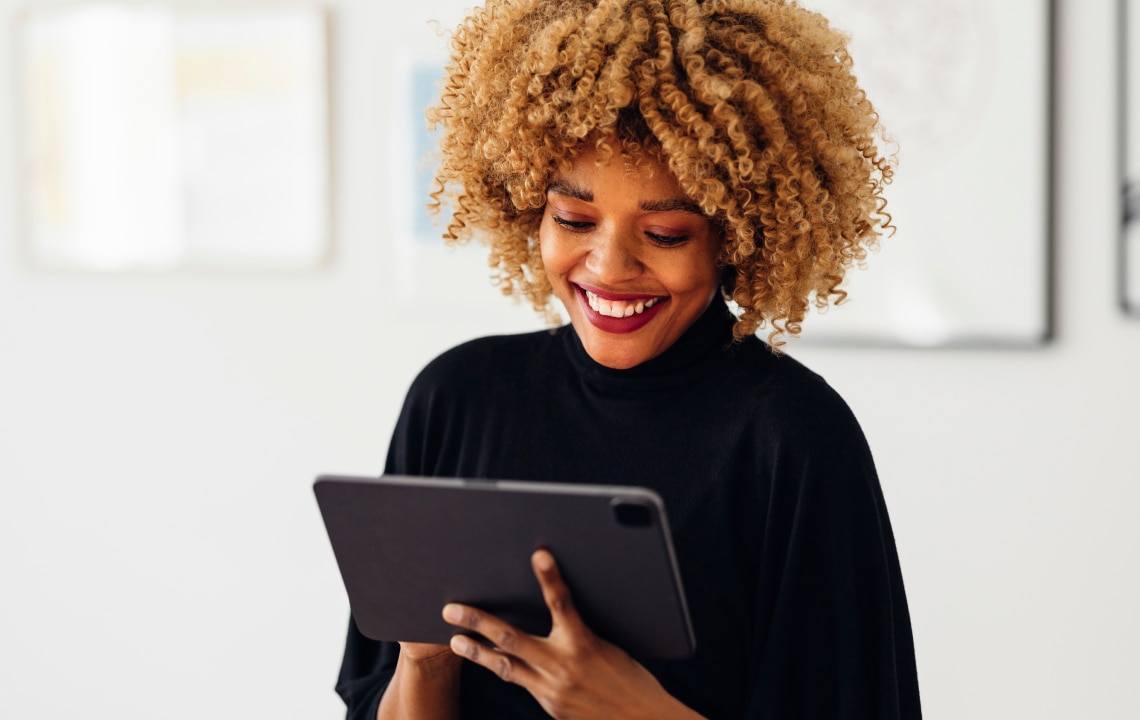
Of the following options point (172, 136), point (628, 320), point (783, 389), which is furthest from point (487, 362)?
point (172, 136)

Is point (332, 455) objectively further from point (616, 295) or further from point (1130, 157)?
Result: point (1130, 157)

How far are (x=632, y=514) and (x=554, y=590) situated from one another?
4.3 inches

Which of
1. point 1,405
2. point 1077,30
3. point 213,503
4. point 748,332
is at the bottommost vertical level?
point 213,503

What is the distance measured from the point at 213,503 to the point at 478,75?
5.32ft

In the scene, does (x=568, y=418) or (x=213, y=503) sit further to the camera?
(x=213, y=503)

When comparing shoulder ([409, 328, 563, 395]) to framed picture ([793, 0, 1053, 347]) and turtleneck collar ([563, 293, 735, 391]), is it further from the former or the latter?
framed picture ([793, 0, 1053, 347])

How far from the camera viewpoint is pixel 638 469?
1.19m

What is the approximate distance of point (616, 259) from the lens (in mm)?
1089

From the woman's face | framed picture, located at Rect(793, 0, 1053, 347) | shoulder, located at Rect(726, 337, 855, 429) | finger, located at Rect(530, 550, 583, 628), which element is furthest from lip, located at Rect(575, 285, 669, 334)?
framed picture, located at Rect(793, 0, 1053, 347)

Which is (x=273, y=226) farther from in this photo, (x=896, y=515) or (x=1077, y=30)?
(x=1077, y=30)

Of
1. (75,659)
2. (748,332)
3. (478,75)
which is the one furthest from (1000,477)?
(75,659)

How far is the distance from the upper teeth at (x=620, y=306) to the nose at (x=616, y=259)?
4 cm

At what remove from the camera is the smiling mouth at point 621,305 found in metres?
1.14

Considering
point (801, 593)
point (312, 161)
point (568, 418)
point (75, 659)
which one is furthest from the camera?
point (75, 659)
